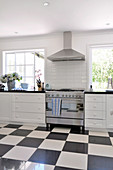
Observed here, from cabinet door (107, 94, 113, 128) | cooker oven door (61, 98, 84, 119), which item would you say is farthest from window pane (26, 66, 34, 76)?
cabinet door (107, 94, 113, 128)

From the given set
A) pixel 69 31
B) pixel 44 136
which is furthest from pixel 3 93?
pixel 69 31

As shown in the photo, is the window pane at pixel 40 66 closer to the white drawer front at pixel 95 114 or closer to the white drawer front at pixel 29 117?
the white drawer front at pixel 29 117

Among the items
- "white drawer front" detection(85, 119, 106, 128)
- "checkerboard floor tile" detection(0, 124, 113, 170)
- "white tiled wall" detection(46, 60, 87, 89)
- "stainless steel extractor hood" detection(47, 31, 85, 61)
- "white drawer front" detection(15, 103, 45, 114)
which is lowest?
"checkerboard floor tile" detection(0, 124, 113, 170)

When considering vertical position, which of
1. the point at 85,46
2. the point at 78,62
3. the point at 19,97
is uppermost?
the point at 85,46

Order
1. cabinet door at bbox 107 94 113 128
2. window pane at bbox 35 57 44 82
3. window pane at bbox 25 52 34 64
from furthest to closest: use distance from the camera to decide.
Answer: window pane at bbox 25 52 34 64, window pane at bbox 35 57 44 82, cabinet door at bbox 107 94 113 128

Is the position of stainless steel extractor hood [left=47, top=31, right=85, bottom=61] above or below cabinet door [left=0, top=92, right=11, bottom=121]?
above

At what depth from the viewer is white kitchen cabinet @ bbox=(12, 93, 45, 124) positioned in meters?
3.46

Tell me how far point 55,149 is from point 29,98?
1573 mm

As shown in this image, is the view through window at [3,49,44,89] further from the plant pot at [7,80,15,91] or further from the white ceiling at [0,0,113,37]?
the white ceiling at [0,0,113,37]

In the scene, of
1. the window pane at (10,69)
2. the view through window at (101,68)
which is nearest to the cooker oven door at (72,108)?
the view through window at (101,68)

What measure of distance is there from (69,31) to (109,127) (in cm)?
261

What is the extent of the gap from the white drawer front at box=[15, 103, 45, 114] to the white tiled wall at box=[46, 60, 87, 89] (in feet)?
2.75

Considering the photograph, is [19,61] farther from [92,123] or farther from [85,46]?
[92,123]

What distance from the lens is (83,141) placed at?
2570mm
